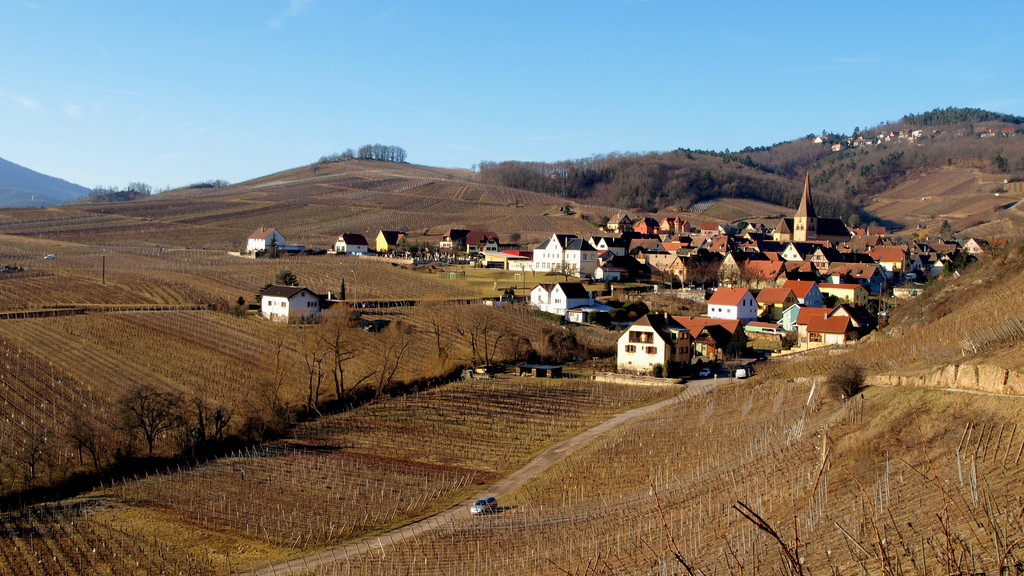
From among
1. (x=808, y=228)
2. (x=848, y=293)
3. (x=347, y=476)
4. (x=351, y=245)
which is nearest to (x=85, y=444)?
(x=347, y=476)

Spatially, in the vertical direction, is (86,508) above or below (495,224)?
below

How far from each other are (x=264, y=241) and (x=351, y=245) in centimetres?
710

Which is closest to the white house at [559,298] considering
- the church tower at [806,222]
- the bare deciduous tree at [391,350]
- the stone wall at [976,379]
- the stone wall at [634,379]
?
the bare deciduous tree at [391,350]

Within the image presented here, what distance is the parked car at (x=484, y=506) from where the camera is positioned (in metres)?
17.4

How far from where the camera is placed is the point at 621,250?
67.4 metres

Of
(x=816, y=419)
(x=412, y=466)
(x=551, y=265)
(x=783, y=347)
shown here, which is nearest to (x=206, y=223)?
(x=551, y=265)

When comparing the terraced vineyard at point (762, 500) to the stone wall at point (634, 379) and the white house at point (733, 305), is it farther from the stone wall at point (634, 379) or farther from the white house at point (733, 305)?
the white house at point (733, 305)

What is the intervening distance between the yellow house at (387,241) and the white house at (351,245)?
3.53 m

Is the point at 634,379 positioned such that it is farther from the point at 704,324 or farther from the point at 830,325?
the point at 830,325

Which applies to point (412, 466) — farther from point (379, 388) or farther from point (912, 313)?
point (912, 313)

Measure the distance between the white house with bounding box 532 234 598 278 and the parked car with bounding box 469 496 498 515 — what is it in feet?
137

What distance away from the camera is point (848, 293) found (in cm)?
4934

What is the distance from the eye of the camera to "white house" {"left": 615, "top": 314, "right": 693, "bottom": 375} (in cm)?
3338

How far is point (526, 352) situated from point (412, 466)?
1578 centimetres
